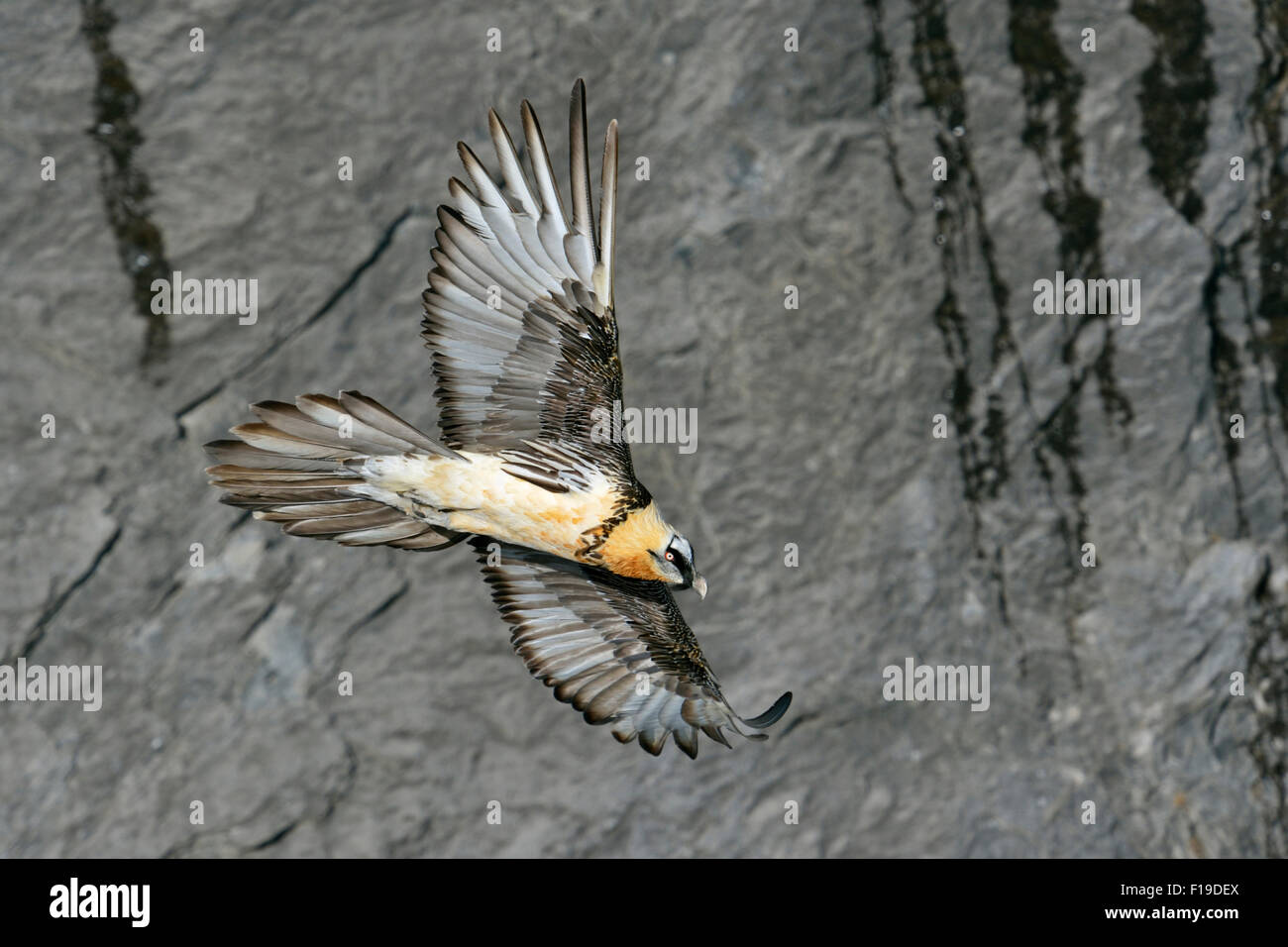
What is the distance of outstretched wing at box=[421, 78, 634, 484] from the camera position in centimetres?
432

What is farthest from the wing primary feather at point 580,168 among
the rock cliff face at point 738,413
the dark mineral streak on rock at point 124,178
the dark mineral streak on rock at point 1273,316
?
the dark mineral streak on rock at point 1273,316

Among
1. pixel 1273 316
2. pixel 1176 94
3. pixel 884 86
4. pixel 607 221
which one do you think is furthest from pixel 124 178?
pixel 1273 316

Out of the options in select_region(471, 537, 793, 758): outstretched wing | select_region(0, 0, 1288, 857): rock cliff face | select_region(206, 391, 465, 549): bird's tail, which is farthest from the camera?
select_region(0, 0, 1288, 857): rock cliff face

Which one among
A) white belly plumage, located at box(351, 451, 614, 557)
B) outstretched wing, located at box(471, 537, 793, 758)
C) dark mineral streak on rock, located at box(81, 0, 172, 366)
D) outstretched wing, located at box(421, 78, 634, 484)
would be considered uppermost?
dark mineral streak on rock, located at box(81, 0, 172, 366)

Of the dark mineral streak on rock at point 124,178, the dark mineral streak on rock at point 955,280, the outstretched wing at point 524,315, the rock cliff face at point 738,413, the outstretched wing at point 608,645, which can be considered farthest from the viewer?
the dark mineral streak on rock at point 955,280

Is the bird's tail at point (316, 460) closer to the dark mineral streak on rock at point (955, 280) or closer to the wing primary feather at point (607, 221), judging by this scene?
the wing primary feather at point (607, 221)

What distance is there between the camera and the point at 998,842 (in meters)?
6.23

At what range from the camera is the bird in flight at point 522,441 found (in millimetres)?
4156

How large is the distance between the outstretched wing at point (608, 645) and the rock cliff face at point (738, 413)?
1.40 m

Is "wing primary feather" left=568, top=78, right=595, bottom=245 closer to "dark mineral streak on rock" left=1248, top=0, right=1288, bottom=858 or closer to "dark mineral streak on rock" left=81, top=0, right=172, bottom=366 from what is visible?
"dark mineral streak on rock" left=81, top=0, right=172, bottom=366

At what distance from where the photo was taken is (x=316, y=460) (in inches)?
162

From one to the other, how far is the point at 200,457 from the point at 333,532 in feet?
6.38

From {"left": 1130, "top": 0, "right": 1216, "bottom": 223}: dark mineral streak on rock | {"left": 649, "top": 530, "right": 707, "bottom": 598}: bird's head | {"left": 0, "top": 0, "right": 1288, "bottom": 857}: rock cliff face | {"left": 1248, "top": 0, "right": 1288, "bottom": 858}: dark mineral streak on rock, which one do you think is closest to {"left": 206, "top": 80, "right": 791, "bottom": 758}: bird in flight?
{"left": 649, "top": 530, "right": 707, "bottom": 598}: bird's head

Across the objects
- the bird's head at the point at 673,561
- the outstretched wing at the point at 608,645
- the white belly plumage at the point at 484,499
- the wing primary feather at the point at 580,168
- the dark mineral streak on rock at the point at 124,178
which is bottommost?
the outstretched wing at the point at 608,645
